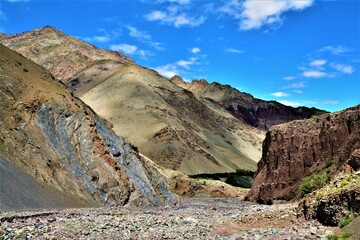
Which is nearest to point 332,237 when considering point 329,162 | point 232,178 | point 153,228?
point 153,228

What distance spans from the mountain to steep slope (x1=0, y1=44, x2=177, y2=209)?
60719mm

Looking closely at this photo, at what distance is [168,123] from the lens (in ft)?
438

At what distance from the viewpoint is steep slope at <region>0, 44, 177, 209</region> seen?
3409 centimetres

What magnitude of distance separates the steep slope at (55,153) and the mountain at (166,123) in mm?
60719

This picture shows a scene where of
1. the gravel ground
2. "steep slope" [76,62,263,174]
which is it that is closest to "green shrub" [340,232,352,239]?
the gravel ground

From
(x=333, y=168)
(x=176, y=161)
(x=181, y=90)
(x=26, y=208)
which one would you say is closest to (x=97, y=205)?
(x=26, y=208)

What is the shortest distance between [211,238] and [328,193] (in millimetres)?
7187

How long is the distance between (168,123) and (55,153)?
9339cm

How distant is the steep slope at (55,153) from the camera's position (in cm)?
3409

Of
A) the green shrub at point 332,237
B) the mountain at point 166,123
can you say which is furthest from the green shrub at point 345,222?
the mountain at point 166,123

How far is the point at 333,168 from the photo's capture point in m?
48.5

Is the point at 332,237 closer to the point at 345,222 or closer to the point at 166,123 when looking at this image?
the point at 345,222

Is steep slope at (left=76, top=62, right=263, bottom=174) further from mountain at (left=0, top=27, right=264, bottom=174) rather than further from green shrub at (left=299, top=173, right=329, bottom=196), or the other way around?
green shrub at (left=299, top=173, right=329, bottom=196)

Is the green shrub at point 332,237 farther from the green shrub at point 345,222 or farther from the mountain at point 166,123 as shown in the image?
the mountain at point 166,123
